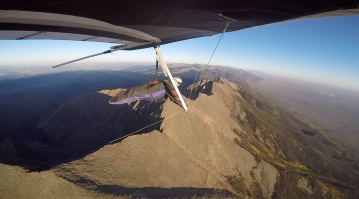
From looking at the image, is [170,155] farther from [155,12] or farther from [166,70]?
[155,12]

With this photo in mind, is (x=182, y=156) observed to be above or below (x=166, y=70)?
below

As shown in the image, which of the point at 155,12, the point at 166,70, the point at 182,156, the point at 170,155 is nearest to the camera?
the point at 155,12

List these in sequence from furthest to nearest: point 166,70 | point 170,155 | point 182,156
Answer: point 182,156 < point 170,155 < point 166,70

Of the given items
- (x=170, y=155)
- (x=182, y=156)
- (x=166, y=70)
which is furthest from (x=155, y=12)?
(x=182, y=156)

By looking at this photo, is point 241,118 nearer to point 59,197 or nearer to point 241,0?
point 59,197

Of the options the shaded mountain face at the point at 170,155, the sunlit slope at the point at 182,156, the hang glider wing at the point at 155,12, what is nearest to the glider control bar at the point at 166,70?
the hang glider wing at the point at 155,12

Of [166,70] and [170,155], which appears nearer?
[166,70]

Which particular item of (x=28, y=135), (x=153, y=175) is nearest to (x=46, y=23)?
(x=153, y=175)

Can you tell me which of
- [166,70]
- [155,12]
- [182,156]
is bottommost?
[182,156]
